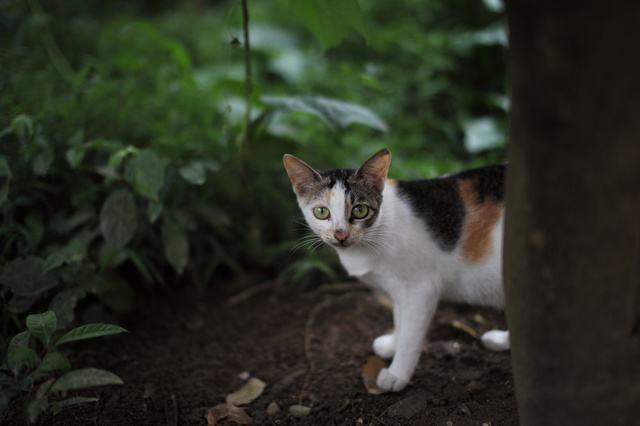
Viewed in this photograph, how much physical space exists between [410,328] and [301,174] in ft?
2.44

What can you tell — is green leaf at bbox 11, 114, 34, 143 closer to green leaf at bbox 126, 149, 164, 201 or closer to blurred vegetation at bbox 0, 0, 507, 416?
blurred vegetation at bbox 0, 0, 507, 416

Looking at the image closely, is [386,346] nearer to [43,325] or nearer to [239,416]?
[239,416]

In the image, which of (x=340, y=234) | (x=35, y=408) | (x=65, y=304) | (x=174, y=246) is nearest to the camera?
(x=35, y=408)

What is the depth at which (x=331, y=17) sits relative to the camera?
2.38 meters

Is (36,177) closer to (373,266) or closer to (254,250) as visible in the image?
(254,250)

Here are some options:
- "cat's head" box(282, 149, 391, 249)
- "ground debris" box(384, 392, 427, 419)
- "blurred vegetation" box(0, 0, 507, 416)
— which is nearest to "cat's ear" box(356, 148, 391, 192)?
"cat's head" box(282, 149, 391, 249)

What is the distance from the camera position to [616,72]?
1119 mm

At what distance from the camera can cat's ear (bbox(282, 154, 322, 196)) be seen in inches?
86.4

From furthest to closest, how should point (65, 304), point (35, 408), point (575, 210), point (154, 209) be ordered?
point (154, 209) → point (65, 304) → point (35, 408) → point (575, 210)

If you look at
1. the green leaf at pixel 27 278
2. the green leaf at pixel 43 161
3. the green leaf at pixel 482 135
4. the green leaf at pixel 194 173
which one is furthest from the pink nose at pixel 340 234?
the green leaf at pixel 482 135

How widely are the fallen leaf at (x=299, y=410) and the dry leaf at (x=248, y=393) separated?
19cm

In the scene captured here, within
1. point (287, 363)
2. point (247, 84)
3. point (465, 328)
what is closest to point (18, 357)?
point (287, 363)

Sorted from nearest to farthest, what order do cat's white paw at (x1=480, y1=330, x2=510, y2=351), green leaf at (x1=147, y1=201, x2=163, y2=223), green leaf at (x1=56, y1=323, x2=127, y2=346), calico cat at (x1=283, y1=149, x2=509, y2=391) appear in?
1. green leaf at (x1=56, y1=323, x2=127, y2=346)
2. calico cat at (x1=283, y1=149, x2=509, y2=391)
3. cat's white paw at (x1=480, y1=330, x2=510, y2=351)
4. green leaf at (x1=147, y1=201, x2=163, y2=223)

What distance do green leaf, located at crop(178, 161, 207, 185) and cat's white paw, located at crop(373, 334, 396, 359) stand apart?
3.62 feet
